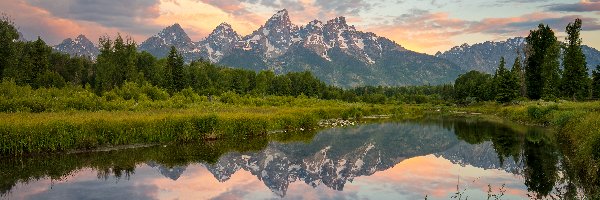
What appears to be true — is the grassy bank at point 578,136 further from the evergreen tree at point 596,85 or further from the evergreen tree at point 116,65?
the evergreen tree at point 116,65

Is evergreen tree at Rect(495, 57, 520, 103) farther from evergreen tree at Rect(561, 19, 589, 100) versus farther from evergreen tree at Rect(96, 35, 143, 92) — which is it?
evergreen tree at Rect(96, 35, 143, 92)

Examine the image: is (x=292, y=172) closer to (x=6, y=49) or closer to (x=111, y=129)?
(x=111, y=129)

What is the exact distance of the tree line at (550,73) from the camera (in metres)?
74.8

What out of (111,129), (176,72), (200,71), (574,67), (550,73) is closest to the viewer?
(111,129)

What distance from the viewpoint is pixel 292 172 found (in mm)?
27047

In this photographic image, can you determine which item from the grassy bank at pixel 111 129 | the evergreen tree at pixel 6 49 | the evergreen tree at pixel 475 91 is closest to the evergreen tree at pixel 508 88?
the evergreen tree at pixel 475 91

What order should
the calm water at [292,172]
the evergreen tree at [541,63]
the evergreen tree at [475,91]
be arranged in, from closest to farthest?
the calm water at [292,172], the evergreen tree at [541,63], the evergreen tree at [475,91]

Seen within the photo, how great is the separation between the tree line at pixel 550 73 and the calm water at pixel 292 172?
42186 millimetres

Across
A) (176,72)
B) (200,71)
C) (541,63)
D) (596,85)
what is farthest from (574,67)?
(200,71)

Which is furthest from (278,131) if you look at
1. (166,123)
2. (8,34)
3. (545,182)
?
(8,34)

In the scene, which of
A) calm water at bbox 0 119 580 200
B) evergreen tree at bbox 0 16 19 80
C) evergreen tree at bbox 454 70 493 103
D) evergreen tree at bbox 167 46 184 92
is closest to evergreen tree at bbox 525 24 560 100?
evergreen tree at bbox 454 70 493 103

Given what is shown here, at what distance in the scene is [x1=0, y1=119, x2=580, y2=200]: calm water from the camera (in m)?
20.9

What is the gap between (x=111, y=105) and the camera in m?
47.9

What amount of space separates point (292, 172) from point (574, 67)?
2653 inches
